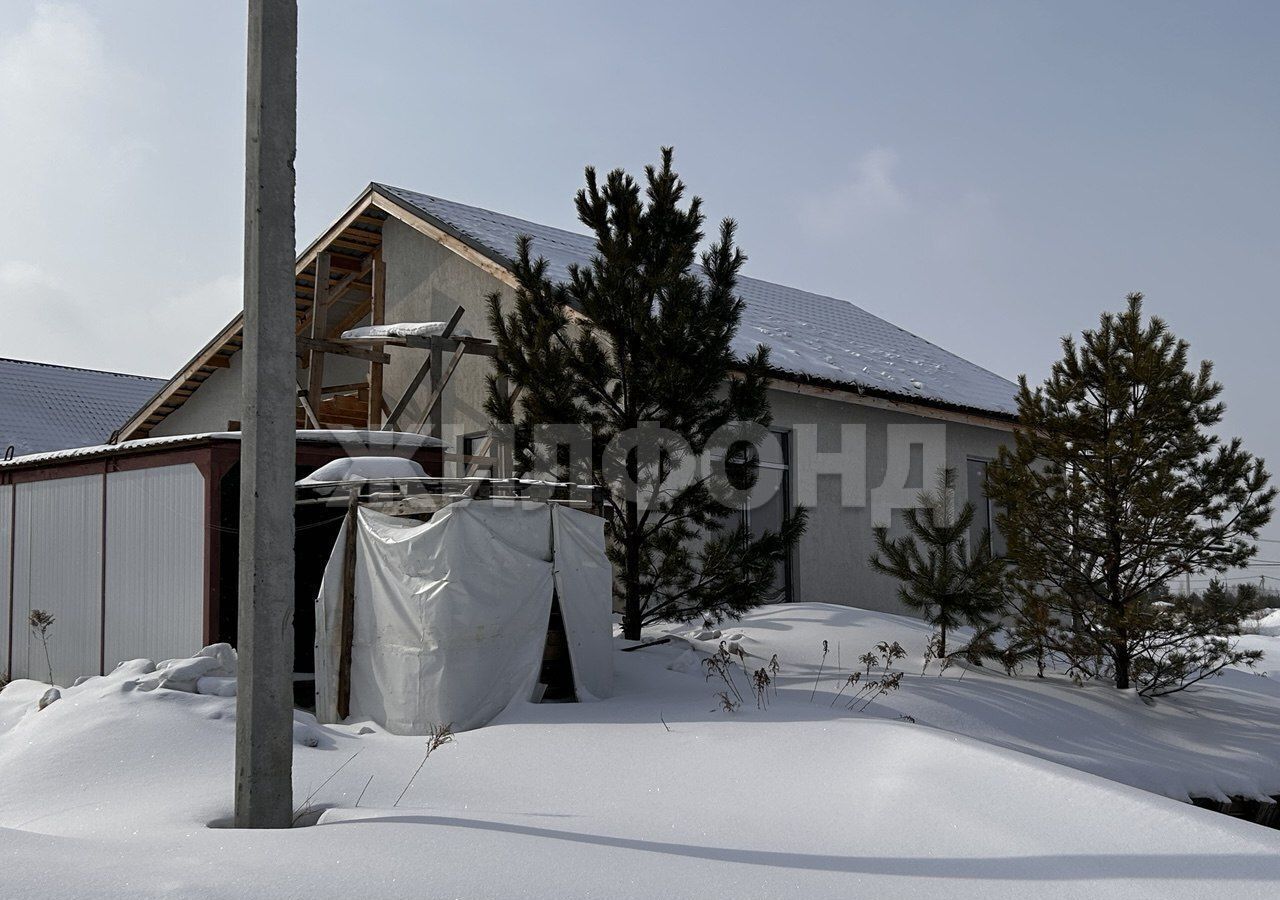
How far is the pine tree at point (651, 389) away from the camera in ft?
31.5

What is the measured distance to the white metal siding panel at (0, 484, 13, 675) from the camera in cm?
1224

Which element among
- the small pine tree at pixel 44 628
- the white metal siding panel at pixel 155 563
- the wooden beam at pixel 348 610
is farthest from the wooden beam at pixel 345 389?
the wooden beam at pixel 348 610

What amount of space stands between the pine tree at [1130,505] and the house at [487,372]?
3315 mm

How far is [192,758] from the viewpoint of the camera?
18.7 feet

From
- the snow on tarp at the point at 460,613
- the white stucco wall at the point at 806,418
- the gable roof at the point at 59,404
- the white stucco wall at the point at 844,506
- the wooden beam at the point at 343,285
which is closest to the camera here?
the snow on tarp at the point at 460,613

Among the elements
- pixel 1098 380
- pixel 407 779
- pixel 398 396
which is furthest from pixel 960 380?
pixel 407 779

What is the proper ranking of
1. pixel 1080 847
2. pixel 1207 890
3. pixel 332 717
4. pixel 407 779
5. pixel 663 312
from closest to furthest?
pixel 1207 890 → pixel 1080 847 → pixel 407 779 → pixel 332 717 → pixel 663 312

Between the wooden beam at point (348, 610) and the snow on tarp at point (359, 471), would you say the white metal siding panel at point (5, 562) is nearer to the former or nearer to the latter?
the snow on tarp at point (359, 471)

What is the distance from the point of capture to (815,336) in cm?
1666

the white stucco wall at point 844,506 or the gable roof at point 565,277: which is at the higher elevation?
the gable roof at point 565,277

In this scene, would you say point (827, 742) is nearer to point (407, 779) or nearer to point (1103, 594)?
point (407, 779)

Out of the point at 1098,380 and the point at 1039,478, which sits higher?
the point at 1098,380

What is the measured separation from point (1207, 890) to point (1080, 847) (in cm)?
54

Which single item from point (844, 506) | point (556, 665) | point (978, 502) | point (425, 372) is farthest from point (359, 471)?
point (978, 502)
